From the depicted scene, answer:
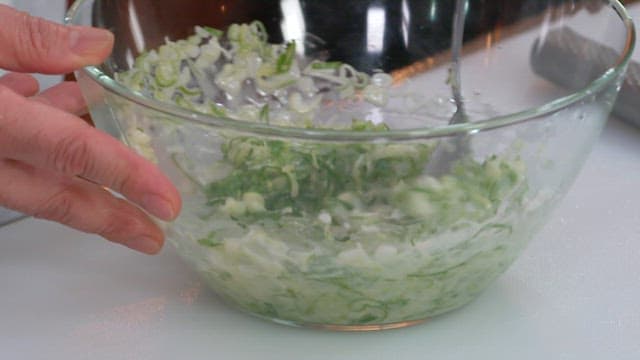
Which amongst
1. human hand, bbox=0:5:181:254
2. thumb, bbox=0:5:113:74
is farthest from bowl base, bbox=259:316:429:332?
thumb, bbox=0:5:113:74

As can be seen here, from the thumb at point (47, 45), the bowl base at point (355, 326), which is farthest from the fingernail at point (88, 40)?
the bowl base at point (355, 326)

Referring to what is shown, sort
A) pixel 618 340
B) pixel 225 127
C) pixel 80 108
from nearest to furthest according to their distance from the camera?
pixel 225 127, pixel 618 340, pixel 80 108

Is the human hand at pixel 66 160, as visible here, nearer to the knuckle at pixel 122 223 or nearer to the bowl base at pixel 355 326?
the knuckle at pixel 122 223

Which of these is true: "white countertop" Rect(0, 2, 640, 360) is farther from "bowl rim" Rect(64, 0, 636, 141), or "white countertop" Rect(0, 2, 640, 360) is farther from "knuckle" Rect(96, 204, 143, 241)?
"bowl rim" Rect(64, 0, 636, 141)

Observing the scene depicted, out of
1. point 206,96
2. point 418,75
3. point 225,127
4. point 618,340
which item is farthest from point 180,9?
point 618,340

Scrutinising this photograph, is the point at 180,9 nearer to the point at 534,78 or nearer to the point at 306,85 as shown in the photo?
the point at 306,85

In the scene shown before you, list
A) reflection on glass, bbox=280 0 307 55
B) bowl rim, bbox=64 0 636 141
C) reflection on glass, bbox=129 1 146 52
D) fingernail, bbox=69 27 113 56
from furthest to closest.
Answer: reflection on glass, bbox=280 0 307 55
reflection on glass, bbox=129 1 146 52
fingernail, bbox=69 27 113 56
bowl rim, bbox=64 0 636 141
